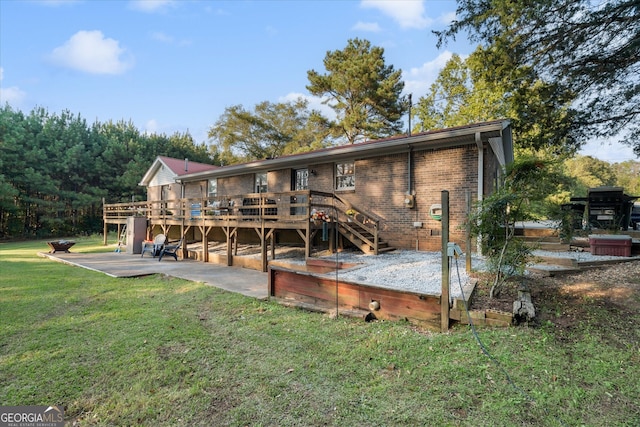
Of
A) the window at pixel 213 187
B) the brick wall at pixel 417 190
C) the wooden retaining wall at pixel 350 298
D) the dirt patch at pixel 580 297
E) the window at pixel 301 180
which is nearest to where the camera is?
the dirt patch at pixel 580 297

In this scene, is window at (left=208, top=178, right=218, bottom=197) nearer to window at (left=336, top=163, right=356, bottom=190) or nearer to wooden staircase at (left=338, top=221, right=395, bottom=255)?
window at (left=336, top=163, right=356, bottom=190)

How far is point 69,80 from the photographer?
18641mm

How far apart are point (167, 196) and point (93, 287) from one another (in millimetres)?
15023

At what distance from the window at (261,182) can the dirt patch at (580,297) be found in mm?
9845

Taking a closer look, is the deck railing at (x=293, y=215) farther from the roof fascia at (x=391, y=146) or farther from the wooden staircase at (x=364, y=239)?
the roof fascia at (x=391, y=146)

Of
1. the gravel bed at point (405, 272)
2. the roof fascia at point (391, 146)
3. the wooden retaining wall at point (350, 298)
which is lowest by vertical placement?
the wooden retaining wall at point (350, 298)

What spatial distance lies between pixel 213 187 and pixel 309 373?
46.5 ft

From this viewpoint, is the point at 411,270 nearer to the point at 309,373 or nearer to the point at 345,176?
the point at 309,373

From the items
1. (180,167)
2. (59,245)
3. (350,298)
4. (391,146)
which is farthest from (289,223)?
(180,167)

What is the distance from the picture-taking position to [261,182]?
1334 centimetres

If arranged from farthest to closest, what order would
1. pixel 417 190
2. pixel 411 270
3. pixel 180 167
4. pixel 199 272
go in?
1. pixel 180 167
2. pixel 417 190
3. pixel 199 272
4. pixel 411 270

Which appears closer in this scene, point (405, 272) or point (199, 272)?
point (405, 272)

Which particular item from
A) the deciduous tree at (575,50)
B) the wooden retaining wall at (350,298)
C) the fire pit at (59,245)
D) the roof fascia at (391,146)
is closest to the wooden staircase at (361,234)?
the roof fascia at (391,146)

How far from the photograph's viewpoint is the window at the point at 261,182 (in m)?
13.2
